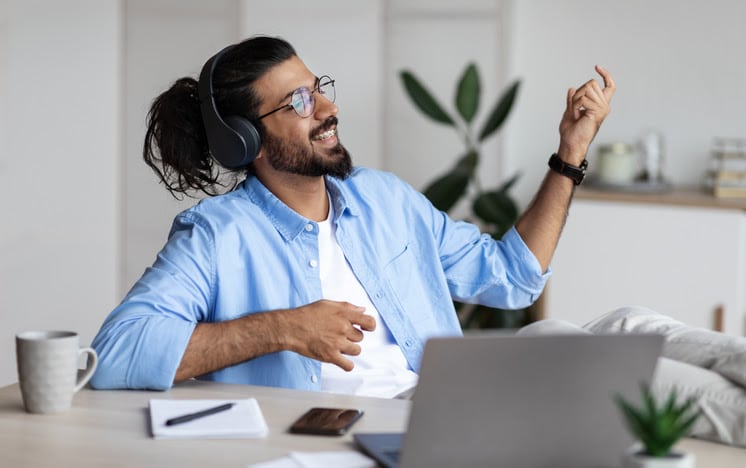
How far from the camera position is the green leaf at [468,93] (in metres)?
4.35

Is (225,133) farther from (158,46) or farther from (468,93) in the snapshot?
(158,46)

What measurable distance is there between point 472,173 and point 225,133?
2.37 meters

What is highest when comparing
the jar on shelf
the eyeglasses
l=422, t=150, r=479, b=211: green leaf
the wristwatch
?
the eyeglasses

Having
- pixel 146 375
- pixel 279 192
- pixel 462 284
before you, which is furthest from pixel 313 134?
pixel 146 375

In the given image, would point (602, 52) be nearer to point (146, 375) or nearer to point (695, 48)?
point (695, 48)

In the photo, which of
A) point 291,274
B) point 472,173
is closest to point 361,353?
point 291,274

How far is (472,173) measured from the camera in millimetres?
4410

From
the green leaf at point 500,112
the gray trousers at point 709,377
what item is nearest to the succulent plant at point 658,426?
the gray trousers at point 709,377

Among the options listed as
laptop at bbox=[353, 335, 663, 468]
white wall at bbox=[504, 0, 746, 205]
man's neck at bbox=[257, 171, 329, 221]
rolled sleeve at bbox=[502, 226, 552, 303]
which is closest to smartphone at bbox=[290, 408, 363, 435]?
laptop at bbox=[353, 335, 663, 468]

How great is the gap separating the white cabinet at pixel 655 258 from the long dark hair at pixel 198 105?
87.4 inches

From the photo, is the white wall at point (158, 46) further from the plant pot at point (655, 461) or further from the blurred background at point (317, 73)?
the plant pot at point (655, 461)

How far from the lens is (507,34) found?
4.57m

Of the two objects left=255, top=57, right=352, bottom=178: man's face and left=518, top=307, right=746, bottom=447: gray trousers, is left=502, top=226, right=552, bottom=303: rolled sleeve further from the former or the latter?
left=518, top=307, right=746, bottom=447: gray trousers

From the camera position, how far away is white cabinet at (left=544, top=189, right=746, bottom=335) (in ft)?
13.2
